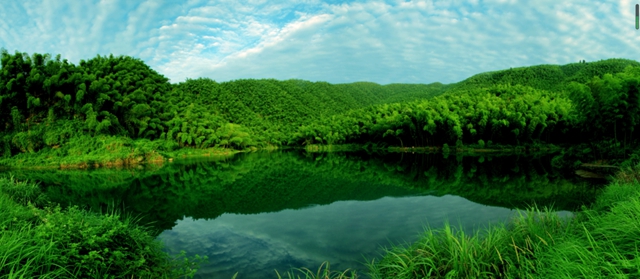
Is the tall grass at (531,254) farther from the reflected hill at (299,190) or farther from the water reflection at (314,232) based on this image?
the reflected hill at (299,190)

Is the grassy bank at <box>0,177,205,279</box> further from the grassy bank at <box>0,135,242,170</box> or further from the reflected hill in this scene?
the grassy bank at <box>0,135,242,170</box>

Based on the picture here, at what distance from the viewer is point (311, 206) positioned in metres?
13.3

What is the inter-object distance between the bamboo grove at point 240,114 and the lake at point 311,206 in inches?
263

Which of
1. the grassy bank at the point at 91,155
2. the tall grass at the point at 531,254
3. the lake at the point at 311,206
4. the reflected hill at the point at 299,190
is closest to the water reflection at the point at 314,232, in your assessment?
the lake at the point at 311,206

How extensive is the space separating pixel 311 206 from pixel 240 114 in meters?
61.3

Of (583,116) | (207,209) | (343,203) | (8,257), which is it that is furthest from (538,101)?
(8,257)

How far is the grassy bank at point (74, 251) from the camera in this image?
3584 mm

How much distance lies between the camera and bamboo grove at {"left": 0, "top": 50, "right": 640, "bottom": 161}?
20734mm

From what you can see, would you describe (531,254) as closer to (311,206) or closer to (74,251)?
(74,251)

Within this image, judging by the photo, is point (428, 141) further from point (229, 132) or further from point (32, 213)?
point (32, 213)

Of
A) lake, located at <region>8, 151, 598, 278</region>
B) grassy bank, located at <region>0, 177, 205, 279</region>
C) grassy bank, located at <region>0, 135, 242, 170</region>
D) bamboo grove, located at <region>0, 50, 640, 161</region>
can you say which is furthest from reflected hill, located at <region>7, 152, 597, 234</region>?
grassy bank, located at <region>0, 135, 242, 170</region>

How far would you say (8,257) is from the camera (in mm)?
3516

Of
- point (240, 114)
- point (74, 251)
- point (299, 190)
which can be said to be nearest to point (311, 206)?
point (299, 190)

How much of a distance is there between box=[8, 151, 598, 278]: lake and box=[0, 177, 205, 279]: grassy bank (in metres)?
1.08
